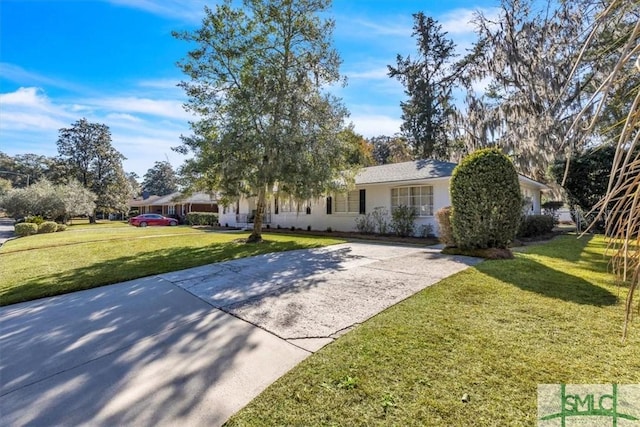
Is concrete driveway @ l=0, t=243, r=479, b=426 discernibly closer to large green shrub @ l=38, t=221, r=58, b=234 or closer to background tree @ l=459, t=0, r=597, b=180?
background tree @ l=459, t=0, r=597, b=180

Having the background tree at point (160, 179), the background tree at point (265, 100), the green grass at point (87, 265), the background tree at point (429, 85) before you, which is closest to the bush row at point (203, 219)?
the green grass at point (87, 265)

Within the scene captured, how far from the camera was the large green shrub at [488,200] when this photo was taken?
779 cm

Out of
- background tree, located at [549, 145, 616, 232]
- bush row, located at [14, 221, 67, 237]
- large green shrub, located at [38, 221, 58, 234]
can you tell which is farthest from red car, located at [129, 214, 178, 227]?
background tree, located at [549, 145, 616, 232]

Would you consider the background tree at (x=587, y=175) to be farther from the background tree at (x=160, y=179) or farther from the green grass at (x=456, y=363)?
the background tree at (x=160, y=179)

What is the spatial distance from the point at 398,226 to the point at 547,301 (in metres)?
9.64

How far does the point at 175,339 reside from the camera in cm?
372

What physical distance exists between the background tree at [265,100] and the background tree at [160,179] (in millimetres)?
60612

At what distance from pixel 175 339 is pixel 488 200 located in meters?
7.53

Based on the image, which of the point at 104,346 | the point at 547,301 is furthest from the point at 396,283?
the point at 104,346

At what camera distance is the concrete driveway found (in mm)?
2566

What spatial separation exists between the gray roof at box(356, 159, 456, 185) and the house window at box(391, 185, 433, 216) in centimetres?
63

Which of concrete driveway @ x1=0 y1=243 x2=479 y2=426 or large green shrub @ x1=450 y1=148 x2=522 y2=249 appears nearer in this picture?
concrete driveway @ x1=0 y1=243 x2=479 y2=426

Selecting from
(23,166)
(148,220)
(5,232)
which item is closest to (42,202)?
(5,232)

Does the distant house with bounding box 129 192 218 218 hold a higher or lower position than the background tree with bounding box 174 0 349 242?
lower
